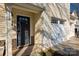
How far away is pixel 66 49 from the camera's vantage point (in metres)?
3.49

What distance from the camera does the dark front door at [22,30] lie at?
3629 millimetres

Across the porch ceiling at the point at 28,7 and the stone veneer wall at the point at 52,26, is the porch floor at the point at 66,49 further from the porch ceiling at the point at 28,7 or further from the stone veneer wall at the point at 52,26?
the porch ceiling at the point at 28,7

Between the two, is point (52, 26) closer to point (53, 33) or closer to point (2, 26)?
point (53, 33)

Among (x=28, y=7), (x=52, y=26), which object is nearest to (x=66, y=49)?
(x=52, y=26)

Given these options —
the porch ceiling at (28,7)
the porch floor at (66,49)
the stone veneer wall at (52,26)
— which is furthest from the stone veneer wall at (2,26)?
the stone veneer wall at (52,26)

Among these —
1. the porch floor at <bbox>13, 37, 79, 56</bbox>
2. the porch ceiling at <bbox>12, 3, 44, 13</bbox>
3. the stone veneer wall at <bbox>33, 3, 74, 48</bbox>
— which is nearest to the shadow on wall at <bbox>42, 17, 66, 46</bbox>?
the stone veneer wall at <bbox>33, 3, 74, 48</bbox>

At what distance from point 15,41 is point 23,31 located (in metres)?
0.35

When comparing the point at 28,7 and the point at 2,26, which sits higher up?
the point at 28,7

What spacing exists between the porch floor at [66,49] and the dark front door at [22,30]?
0.71 ft

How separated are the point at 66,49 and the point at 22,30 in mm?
1052

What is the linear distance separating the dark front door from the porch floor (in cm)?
22

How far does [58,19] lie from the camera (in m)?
3.75

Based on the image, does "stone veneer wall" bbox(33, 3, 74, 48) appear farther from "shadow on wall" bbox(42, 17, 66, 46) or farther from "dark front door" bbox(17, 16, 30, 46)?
"dark front door" bbox(17, 16, 30, 46)

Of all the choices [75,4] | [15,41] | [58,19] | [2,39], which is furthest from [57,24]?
[2,39]
